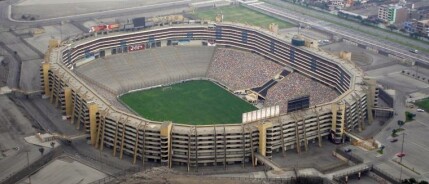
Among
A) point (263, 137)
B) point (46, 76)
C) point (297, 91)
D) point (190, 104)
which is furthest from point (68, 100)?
point (297, 91)

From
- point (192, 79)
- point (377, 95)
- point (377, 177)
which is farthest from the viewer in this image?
point (192, 79)

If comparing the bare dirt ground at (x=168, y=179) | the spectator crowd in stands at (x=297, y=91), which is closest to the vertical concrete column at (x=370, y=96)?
the spectator crowd in stands at (x=297, y=91)

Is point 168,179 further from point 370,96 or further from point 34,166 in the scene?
point 370,96

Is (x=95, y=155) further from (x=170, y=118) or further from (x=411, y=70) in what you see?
(x=411, y=70)

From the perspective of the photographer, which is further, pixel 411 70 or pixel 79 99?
pixel 411 70

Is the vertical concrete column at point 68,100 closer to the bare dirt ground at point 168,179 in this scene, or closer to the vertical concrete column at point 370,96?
the bare dirt ground at point 168,179

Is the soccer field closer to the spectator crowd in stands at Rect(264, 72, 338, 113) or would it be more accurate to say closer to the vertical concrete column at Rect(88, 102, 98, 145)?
the spectator crowd in stands at Rect(264, 72, 338, 113)

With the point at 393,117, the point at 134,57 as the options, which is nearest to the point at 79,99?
the point at 134,57
